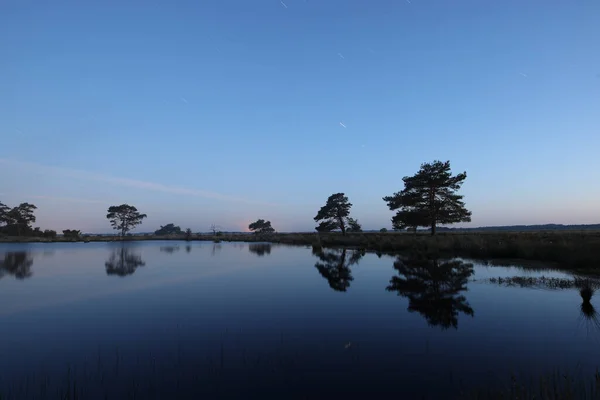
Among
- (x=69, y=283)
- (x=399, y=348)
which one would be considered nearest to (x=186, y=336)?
(x=399, y=348)

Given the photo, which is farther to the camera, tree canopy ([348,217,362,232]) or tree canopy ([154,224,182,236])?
tree canopy ([154,224,182,236])

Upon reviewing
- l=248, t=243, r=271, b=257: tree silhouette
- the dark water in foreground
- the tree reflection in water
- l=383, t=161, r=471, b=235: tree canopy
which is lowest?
l=248, t=243, r=271, b=257: tree silhouette

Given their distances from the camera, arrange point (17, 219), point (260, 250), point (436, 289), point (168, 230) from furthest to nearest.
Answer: point (168, 230)
point (17, 219)
point (260, 250)
point (436, 289)

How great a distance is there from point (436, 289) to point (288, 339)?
9.67m

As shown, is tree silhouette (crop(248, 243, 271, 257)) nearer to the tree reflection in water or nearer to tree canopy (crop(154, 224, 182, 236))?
the tree reflection in water

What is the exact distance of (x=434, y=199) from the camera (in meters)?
48.8

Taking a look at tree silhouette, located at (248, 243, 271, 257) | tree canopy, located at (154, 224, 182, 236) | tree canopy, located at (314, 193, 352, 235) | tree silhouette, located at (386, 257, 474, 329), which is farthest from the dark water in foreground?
tree canopy, located at (154, 224, 182, 236)

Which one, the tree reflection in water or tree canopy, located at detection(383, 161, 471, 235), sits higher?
tree canopy, located at detection(383, 161, 471, 235)

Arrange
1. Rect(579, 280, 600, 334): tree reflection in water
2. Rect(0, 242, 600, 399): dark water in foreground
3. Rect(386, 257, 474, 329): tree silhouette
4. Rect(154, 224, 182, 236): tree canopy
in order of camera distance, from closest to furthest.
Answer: Rect(0, 242, 600, 399): dark water in foreground, Rect(579, 280, 600, 334): tree reflection in water, Rect(386, 257, 474, 329): tree silhouette, Rect(154, 224, 182, 236): tree canopy

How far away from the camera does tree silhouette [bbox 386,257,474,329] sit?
1162 centimetres

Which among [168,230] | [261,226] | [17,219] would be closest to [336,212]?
[261,226]

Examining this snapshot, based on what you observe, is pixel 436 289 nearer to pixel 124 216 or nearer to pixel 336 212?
pixel 336 212

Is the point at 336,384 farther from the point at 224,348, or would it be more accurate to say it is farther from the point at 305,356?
the point at 224,348

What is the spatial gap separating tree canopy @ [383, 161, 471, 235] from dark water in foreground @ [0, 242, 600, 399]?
3038 centimetres
